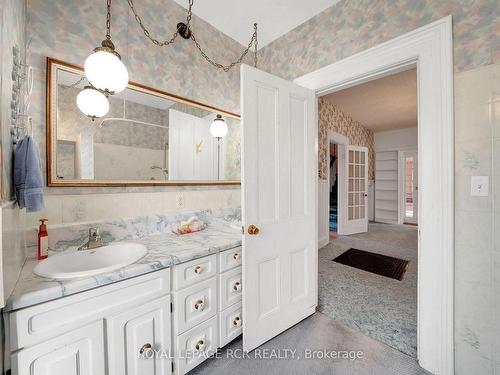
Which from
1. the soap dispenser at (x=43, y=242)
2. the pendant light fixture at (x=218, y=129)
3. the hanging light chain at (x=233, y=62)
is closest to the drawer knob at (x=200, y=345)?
the soap dispenser at (x=43, y=242)

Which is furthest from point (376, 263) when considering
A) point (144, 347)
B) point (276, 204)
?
point (144, 347)

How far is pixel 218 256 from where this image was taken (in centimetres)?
142

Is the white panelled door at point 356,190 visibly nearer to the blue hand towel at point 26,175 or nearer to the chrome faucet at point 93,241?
the chrome faucet at point 93,241

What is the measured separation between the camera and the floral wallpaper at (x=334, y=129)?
12.4 feet

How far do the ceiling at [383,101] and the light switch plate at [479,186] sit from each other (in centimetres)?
248

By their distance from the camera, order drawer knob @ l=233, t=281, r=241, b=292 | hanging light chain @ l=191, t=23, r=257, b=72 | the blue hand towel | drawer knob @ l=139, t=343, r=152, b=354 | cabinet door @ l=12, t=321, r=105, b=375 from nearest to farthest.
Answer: cabinet door @ l=12, t=321, r=105, b=375 → the blue hand towel → drawer knob @ l=139, t=343, r=152, b=354 → drawer knob @ l=233, t=281, r=241, b=292 → hanging light chain @ l=191, t=23, r=257, b=72

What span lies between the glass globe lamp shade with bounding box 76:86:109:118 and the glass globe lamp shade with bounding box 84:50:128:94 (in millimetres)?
111

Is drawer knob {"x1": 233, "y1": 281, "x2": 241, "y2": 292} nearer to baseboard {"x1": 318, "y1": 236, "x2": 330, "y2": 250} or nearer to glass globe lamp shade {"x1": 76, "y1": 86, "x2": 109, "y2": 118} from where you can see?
glass globe lamp shade {"x1": 76, "y1": 86, "x2": 109, "y2": 118}

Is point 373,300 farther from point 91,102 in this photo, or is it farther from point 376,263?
point 91,102

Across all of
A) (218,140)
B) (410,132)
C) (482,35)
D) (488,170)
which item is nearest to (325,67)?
(482,35)

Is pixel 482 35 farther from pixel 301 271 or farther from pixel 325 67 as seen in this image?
pixel 301 271

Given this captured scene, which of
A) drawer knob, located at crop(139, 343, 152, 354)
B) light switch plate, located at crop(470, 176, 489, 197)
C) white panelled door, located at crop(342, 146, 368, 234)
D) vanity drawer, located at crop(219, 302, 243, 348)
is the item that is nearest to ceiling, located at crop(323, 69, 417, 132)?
white panelled door, located at crop(342, 146, 368, 234)

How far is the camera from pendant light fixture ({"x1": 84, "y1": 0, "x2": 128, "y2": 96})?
3.96 ft

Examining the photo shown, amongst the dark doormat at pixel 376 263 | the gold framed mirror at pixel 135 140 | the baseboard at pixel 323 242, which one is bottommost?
the dark doormat at pixel 376 263
